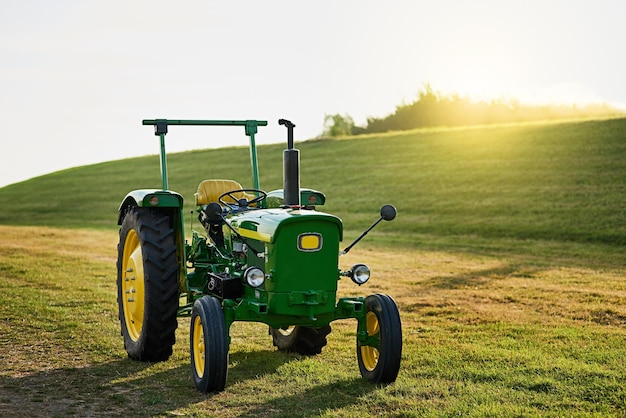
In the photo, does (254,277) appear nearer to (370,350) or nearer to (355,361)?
(370,350)

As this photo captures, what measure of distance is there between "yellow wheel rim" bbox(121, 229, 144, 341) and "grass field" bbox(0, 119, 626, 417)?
329 millimetres

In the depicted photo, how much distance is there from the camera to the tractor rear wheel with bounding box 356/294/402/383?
20.1 ft

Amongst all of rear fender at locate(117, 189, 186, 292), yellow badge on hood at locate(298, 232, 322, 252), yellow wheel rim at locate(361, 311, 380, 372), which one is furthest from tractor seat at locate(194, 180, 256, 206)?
yellow wheel rim at locate(361, 311, 380, 372)

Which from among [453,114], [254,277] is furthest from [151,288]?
[453,114]

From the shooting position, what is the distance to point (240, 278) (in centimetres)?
671

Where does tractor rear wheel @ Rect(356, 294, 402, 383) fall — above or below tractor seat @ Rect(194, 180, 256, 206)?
below

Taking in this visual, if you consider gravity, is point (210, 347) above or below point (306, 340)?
above

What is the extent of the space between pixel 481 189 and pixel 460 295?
16.2 metres

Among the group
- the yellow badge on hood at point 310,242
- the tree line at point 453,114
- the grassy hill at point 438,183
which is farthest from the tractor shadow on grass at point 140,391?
the tree line at point 453,114

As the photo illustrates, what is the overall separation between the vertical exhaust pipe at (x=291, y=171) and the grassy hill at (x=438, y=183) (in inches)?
523

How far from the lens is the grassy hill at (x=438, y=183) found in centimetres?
2228

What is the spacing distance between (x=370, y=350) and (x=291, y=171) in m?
1.57

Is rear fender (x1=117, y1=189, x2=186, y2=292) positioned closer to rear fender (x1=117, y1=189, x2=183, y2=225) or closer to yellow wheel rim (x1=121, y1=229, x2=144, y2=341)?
rear fender (x1=117, y1=189, x2=183, y2=225)

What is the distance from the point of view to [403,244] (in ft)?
66.5
